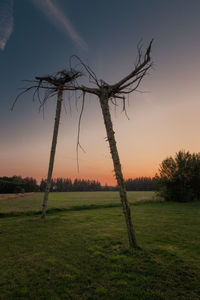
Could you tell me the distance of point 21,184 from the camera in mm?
93375

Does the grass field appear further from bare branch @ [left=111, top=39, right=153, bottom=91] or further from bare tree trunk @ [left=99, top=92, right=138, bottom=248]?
bare branch @ [left=111, top=39, right=153, bottom=91]

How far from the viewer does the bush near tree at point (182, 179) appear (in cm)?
2883

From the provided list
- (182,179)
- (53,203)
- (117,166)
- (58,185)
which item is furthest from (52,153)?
(58,185)

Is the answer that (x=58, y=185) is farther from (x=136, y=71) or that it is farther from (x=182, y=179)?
(x=136, y=71)

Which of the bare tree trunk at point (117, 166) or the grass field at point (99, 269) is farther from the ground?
the bare tree trunk at point (117, 166)

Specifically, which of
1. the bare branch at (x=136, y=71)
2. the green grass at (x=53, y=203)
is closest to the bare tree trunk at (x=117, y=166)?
the bare branch at (x=136, y=71)

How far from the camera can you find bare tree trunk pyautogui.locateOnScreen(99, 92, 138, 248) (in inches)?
218

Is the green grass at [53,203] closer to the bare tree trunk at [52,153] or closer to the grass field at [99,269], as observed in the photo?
the bare tree trunk at [52,153]

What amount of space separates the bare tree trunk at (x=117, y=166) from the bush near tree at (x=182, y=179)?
1061 inches

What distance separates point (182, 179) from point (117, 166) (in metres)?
28.1

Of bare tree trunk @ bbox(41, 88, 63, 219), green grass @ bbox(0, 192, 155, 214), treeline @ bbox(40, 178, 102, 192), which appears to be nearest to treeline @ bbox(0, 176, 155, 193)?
treeline @ bbox(40, 178, 102, 192)

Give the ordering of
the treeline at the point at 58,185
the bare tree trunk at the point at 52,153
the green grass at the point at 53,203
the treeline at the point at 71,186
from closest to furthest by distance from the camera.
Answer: the bare tree trunk at the point at 52,153, the green grass at the point at 53,203, the treeline at the point at 58,185, the treeline at the point at 71,186

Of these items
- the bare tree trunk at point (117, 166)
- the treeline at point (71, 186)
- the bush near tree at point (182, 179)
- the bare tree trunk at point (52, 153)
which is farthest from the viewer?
the treeline at point (71, 186)

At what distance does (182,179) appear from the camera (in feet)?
95.2
